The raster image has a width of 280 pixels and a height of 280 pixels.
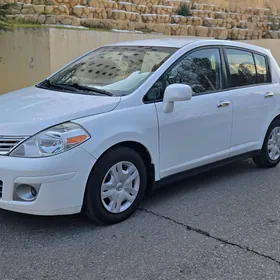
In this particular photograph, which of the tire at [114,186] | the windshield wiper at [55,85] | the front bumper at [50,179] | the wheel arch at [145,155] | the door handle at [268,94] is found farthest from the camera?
the door handle at [268,94]

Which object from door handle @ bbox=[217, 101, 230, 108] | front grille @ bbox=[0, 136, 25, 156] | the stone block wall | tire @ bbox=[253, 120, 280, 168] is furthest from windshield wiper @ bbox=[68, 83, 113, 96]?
the stone block wall

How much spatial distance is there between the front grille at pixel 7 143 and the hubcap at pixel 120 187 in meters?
0.82

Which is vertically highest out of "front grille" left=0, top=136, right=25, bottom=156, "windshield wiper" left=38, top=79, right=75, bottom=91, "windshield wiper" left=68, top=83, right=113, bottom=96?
"windshield wiper" left=68, top=83, right=113, bottom=96

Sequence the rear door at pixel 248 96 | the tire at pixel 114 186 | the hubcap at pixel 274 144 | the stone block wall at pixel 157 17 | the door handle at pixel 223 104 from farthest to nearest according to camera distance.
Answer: the stone block wall at pixel 157 17
the hubcap at pixel 274 144
the rear door at pixel 248 96
the door handle at pixel 223 104
the tire at pixel 114 186

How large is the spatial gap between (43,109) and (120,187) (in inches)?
39.5

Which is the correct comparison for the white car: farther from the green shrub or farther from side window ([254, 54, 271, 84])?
the green shrub

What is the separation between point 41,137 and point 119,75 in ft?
4.45

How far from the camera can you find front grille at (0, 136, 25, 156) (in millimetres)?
3533

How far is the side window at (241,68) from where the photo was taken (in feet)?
17.1

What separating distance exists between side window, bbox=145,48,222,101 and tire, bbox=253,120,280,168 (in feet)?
4.10

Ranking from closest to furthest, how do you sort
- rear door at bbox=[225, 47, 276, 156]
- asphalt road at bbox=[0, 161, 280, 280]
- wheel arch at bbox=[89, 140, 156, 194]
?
asphalt road at bbox=[0, 161, 280, 280], wheel arch at bbox=[89, 140, 156, 194], rear door at bbox=[225, 47, 276, 156]

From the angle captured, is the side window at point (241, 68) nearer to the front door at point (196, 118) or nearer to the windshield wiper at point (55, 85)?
the front door at point (196, 118)

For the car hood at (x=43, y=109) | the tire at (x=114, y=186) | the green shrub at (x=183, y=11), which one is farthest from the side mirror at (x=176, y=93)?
the green shrub at (x=183, y=11)

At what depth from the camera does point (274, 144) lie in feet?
19.5
